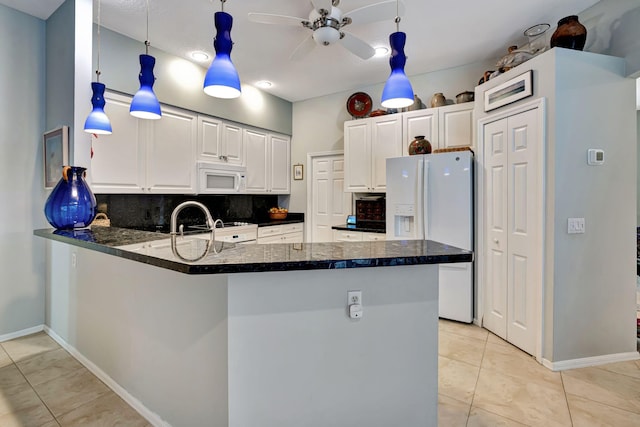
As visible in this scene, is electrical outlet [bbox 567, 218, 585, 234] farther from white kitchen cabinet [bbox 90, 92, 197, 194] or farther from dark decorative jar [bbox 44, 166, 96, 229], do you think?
white kitchen cabinet [bbox 90, 92, 197, 194]

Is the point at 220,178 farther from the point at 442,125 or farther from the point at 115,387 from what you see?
the point at 442,125

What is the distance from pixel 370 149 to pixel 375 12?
6.26 feet

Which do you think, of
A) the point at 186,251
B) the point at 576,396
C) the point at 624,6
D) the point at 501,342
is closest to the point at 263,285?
the point at 186,251

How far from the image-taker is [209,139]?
3902 millimetres

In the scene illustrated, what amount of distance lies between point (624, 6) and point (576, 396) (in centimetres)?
277

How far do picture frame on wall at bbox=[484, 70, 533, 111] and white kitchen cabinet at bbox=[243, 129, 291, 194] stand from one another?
9.71 feet

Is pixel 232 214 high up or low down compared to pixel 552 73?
down

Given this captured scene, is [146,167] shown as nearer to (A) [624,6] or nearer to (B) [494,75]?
(B) [494,75]

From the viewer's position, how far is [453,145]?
11.5 feet

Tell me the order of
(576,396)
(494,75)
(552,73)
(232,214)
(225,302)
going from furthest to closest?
1. (232,214)
2. (494,75)
3. (552,73)
4. (576,396)
5. (225,302)

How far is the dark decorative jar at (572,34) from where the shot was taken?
2340 millimetres

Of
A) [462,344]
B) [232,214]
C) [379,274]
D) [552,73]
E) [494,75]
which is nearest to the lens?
[379,274]

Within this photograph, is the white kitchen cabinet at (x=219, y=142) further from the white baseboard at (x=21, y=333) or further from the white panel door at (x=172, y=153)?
the white baseboard at (x=21, y=333)

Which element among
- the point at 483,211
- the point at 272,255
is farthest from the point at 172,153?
the point at 483,211
